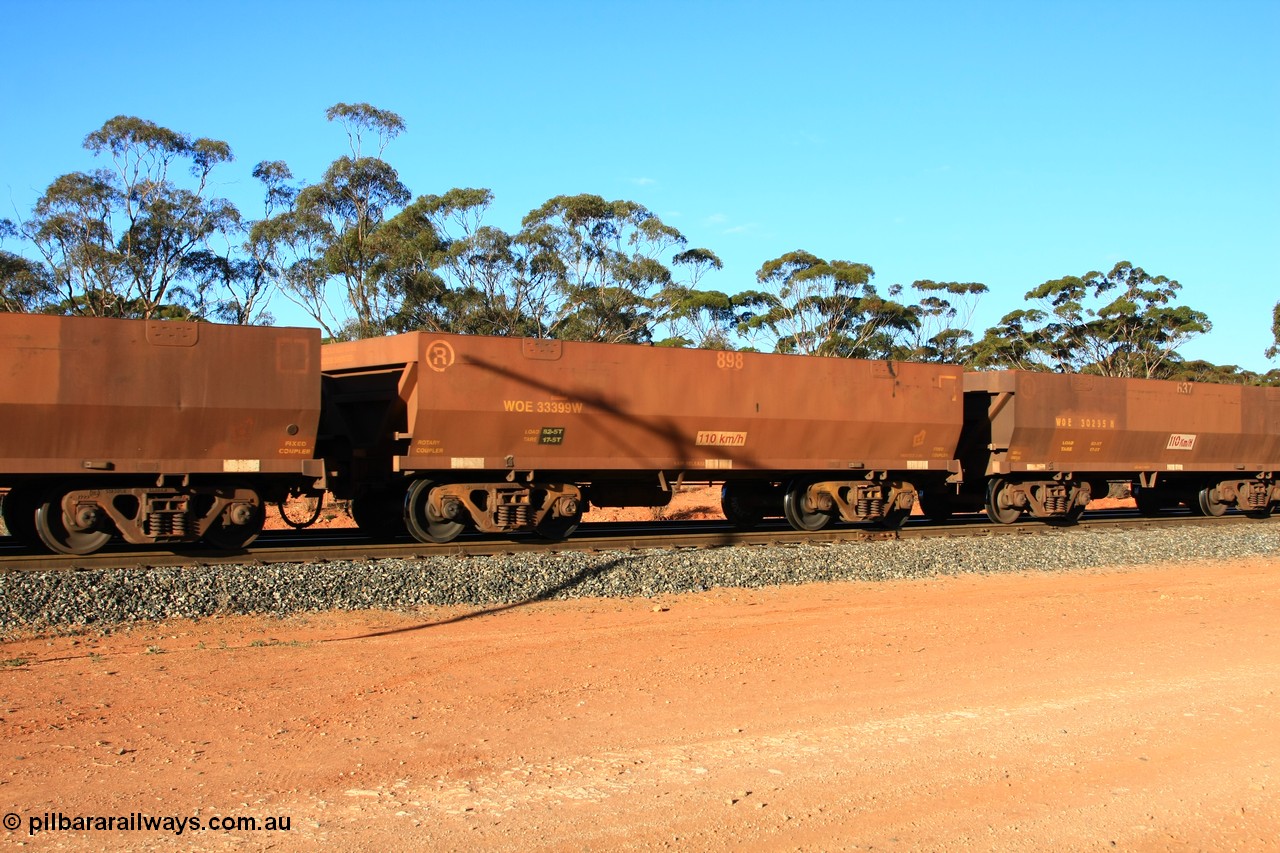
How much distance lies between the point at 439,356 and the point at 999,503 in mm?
10596

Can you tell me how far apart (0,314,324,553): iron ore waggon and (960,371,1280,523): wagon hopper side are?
38.2 feet

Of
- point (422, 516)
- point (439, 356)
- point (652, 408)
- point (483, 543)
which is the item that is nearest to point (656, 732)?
point (483, 543)

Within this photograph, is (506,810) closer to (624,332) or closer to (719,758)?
(719,758)

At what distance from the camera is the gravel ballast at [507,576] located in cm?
975

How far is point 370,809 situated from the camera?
4863 mm

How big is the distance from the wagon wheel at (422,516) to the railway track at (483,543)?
29 cm

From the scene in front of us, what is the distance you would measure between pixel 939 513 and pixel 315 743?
52.9 feet

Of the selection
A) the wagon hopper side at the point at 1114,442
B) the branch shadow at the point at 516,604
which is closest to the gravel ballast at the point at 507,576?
the branch shadow at the point at 516,604

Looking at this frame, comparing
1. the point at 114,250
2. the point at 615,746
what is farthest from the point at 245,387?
the point at 114,250

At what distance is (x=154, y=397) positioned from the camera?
11.7m

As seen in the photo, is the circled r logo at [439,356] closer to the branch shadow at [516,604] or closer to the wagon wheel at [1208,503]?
the branch shadow at [516,604]

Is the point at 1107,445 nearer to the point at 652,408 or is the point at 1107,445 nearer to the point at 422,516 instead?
the point at 652,408

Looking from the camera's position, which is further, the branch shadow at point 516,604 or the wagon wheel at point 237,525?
the wagon wheel at point 237,525

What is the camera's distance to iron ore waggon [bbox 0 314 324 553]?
1123cm
